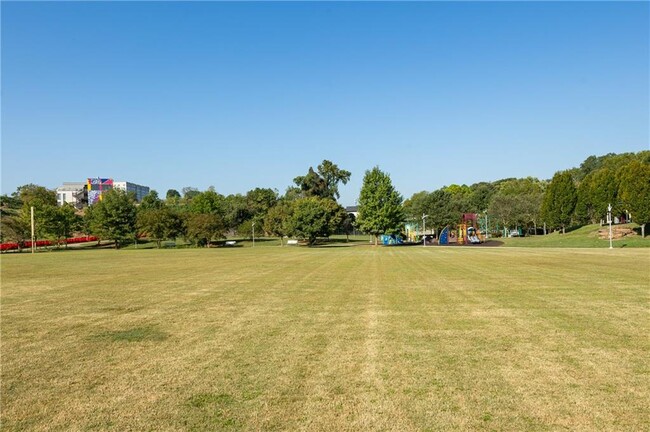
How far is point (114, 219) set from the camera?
90500mm

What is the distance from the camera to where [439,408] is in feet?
18.6

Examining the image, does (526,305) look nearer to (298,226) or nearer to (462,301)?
(462,301)

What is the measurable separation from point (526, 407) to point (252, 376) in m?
3.84

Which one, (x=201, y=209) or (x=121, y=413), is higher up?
(x=201, y=209)

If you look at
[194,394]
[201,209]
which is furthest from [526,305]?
[201,209]

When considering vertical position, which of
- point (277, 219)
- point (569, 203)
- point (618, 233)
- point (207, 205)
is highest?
point (207, 205)

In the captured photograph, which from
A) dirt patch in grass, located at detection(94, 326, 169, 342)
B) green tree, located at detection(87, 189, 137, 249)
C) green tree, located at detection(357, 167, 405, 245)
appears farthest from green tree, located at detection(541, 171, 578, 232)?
dirt patch in grass, located at detection(94, 326, 169, 342)

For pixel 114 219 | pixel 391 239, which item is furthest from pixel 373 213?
pixel 114 219

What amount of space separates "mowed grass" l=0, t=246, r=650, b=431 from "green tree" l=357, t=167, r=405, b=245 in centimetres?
6523

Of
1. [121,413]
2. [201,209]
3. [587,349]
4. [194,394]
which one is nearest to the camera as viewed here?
[121,413]

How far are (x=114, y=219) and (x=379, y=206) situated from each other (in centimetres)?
5239

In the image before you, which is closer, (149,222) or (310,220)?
(310,220)

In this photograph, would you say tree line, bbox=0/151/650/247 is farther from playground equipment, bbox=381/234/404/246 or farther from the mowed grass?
the mowed grass

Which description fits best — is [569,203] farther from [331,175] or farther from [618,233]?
[331,175]
